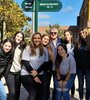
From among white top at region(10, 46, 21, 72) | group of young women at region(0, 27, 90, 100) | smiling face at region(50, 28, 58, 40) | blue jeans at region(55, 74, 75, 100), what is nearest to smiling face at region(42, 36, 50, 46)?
group of young women at region(0, 27, 90, 100)

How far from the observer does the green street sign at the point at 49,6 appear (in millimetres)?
11172

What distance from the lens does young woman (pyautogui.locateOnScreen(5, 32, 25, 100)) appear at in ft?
31.9

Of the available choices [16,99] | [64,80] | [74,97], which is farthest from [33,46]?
[74,97]

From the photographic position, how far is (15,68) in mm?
9734

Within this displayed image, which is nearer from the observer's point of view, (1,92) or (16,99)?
(1,92)

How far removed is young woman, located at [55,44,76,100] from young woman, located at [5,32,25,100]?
0.90 meters

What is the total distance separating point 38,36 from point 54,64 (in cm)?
66

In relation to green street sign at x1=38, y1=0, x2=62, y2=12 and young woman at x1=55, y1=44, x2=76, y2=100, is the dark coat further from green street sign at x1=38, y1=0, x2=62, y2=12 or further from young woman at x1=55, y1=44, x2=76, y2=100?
green street sign at x1=38, y1=0, x2=62, y2=12

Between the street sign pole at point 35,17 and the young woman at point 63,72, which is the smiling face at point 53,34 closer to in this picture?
the street sign pole at point 35,17

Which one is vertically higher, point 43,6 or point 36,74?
point 43,6

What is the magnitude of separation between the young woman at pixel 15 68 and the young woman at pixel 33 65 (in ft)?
1.13

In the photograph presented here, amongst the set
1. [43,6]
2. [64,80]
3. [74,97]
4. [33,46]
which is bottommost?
[74,97]

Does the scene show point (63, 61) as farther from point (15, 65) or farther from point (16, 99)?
point (16, 99)

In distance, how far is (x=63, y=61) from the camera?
9312mm
